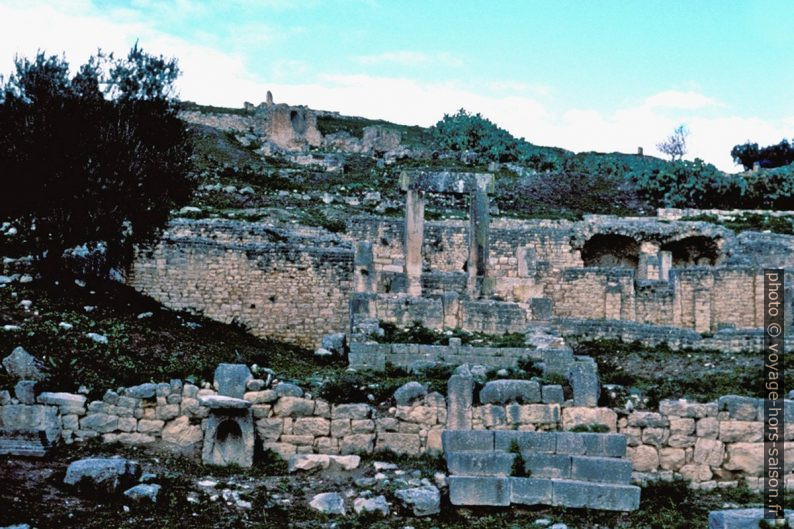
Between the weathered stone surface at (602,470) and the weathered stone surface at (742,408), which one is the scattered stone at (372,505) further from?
the weathered stone surface at (742,408)

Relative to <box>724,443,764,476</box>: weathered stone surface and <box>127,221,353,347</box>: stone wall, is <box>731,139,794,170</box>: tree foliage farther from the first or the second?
<box>724,443,764,476</box>: weathered stone surface

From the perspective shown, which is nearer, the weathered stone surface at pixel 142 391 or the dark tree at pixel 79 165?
the weathered stone surface at pixel 142 391

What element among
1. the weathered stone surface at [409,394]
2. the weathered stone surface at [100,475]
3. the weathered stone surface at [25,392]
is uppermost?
the weathered stone surface at [25,392]

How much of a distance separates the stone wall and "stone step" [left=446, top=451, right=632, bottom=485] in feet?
38.5

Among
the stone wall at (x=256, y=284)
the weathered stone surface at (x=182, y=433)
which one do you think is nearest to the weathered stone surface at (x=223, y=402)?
the weathered stone surface at (x=182, y=433)

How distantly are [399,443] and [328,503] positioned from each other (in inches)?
61.5

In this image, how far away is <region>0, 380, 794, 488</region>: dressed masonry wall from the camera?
A: 9508mm

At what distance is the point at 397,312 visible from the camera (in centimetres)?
1584

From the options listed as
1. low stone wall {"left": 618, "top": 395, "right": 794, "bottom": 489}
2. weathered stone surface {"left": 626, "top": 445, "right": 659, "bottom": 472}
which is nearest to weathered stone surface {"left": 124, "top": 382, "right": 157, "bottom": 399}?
low stone wall {"left": 618, "top": 395, "right": 794, "bottom": 489}

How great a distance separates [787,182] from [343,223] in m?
26.5

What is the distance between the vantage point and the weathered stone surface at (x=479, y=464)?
28.7 ft

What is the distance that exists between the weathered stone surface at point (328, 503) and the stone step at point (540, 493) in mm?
1126

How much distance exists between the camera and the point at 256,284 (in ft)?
67.8

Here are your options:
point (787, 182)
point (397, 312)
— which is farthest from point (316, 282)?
point (787, 182)
